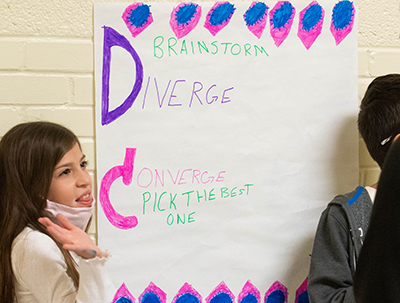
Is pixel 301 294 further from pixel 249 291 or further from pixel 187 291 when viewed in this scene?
pixel 187 291

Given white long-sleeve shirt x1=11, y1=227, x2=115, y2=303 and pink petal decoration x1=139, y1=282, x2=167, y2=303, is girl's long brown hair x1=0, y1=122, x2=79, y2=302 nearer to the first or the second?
white long-sleeve shirt x1=11, y1=227, x2=115, y2=303

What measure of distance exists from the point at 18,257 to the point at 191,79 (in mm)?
692

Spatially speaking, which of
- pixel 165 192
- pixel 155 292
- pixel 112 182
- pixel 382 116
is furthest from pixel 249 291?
pixel 382 116

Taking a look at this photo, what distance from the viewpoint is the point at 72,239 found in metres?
0.79

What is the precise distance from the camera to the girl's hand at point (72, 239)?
0.79 m

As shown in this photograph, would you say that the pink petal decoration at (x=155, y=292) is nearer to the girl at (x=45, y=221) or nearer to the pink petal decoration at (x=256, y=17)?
the girl at (x=45, y=221)

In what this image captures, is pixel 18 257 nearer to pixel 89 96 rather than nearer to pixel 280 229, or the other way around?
pixel 89 96

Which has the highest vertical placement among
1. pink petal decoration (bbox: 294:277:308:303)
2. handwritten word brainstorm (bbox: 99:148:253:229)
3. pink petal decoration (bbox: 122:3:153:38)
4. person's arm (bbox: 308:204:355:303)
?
pink petal decoration (bbox: 122:3:153:38)

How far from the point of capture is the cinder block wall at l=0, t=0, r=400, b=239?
112 centimetres

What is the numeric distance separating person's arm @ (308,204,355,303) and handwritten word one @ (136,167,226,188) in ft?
1.14

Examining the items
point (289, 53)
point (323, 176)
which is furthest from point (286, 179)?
point (289, 53)

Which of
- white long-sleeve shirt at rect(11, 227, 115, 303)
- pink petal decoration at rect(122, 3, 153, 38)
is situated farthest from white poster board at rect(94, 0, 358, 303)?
white long-sleeve shirt at rect(11, 227, 115, 303)

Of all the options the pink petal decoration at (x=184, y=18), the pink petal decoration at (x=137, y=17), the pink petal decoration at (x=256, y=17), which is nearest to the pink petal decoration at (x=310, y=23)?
the pink petal decoration at (x=256, y=17)

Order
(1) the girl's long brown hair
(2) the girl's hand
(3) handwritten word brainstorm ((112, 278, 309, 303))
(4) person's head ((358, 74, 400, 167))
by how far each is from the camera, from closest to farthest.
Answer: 1. (2) the girl's hand
2. (1) the girl's long brown hair
3. (4) person's head ((358, 74, 400, 167))
4. (3) handwritten word brainstorm ((112, 278, 309, 303))
